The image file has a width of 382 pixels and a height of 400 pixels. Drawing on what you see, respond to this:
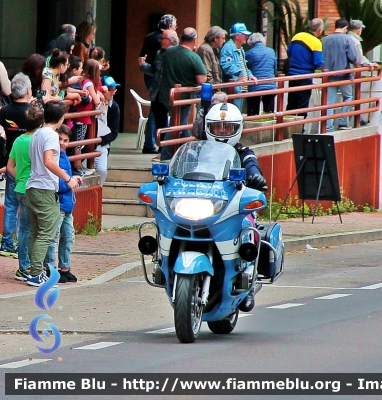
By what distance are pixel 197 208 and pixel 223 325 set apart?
50.0 inches

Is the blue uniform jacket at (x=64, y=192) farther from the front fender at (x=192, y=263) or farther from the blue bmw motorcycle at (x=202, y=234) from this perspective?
the front fender at (x=192, y=263)

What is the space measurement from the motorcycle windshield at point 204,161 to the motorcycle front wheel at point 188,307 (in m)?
0.75

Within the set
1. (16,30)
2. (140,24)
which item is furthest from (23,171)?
(140,24)

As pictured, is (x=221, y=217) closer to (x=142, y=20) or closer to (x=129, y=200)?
(x=129, y=200)

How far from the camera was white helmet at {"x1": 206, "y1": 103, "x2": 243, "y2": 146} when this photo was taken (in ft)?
29.7

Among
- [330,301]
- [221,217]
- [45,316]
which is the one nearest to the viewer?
[221,217]

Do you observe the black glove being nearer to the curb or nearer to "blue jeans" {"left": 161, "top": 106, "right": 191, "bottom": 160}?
the curb

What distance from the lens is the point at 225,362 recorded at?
8.07 metres

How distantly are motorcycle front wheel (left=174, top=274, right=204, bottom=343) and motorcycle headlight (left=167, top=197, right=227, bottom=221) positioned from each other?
0.44 m

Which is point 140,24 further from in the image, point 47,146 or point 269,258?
point 269,258

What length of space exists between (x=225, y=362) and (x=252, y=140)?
11168 mm

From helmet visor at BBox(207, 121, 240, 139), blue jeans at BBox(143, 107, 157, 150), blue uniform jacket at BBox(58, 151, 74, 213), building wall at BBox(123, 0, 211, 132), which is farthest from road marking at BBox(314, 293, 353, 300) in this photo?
building wall at BBox(123, 0, 211, 132)

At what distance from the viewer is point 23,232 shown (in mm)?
12352

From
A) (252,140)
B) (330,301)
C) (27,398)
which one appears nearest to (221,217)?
(27,398)
